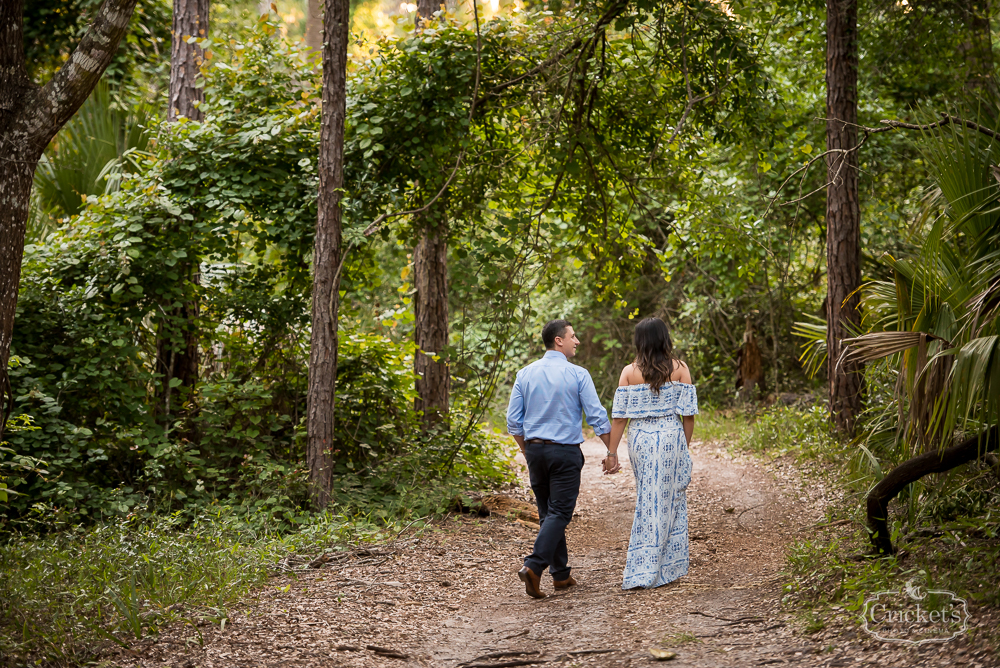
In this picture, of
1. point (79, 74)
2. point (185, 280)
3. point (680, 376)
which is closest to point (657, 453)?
point (680, 376)

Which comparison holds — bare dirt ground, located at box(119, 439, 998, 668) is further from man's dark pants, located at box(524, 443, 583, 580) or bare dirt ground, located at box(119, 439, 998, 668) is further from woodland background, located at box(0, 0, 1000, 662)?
woodland background, located at box(0, 0, 1000, 662)

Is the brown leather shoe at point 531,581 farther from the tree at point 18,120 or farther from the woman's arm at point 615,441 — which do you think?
the tree at point 18,120

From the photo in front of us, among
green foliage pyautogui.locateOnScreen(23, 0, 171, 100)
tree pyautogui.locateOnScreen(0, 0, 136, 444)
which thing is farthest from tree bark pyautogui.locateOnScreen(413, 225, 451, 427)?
green foliage pyautogui.locateOnScreen(23, 0, 171, 100)

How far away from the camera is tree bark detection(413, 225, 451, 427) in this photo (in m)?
9.48

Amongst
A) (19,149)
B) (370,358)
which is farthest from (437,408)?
(19,149)

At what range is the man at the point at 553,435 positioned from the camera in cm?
532

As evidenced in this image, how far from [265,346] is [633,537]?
186 inches

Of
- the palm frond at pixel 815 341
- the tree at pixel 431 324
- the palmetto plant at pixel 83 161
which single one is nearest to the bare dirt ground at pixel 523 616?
the palm frond at pixel 815 341

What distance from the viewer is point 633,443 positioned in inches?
219

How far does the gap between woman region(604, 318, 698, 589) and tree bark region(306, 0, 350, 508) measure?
3055 mm

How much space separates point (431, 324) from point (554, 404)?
430cm

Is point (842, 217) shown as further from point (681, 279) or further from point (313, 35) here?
point (313, 35)

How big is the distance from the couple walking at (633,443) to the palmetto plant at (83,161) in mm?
5722

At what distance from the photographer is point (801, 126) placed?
11.4 meters
